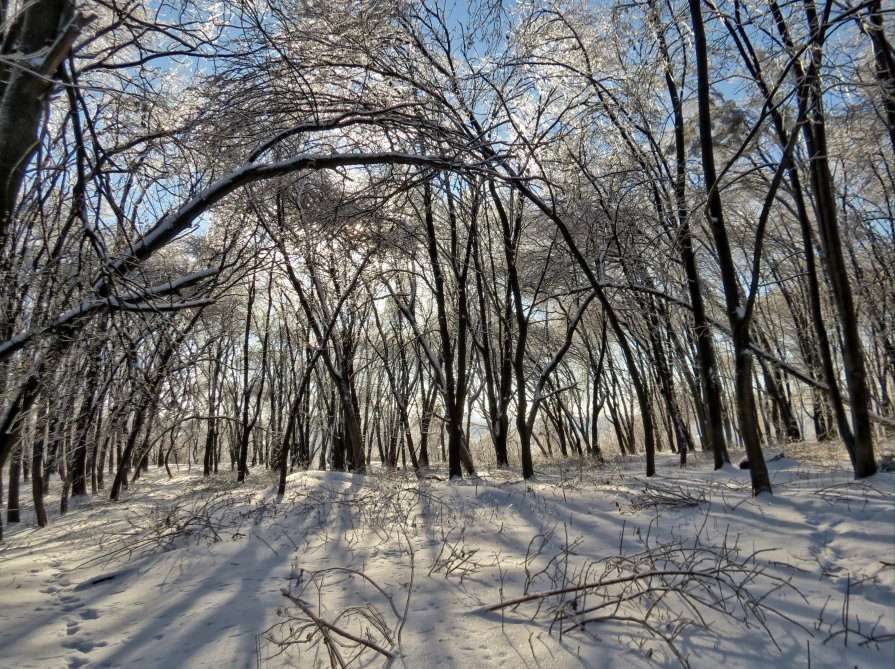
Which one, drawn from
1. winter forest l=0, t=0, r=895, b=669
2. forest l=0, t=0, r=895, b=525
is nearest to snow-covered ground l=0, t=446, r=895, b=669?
winter forest l=0, t=0, r=895, b=669

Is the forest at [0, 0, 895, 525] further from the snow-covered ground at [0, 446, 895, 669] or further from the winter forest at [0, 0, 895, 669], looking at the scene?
the snow-covered ground at [0, 446, 895, 669]

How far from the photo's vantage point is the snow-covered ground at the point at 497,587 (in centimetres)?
215

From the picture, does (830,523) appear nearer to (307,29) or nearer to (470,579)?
(470,579)

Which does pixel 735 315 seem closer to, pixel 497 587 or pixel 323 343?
pixel 497 587

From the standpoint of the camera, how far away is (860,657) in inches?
75.5

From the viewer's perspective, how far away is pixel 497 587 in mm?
2891

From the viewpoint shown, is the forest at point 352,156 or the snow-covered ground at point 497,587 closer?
the snow-covered ground at point 497,587

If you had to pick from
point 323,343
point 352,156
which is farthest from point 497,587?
point 323,343

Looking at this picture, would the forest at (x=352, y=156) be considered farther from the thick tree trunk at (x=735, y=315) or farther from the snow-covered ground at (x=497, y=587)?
the snow-covered ground at (x=497, y=587)

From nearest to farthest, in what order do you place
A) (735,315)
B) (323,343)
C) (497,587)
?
(497,587) → (735,315) → (323,343)

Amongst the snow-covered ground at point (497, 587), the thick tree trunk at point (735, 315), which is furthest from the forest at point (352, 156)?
the snow-covered ground at point (497, 587)

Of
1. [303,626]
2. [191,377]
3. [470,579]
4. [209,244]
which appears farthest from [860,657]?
[209,244]

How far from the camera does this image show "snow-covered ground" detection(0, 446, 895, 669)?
2150 mm

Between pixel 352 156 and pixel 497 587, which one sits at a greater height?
pixel 352 156
